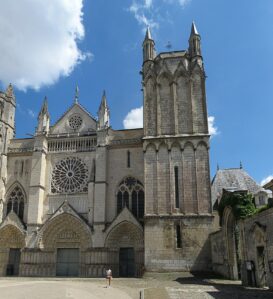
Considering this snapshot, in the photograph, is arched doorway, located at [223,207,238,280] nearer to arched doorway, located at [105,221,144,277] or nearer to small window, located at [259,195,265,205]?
small window, located at [259,195,265,205]

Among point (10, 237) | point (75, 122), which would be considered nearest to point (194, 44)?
point (75, 122)

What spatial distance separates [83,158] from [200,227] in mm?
11700

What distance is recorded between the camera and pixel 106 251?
27297mm

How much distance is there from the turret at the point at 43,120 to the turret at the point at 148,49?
33.0 feet

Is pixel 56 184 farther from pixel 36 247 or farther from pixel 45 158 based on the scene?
pixel 36 247

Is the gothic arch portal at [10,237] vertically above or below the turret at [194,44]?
below

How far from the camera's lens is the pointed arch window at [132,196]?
28.9 meters

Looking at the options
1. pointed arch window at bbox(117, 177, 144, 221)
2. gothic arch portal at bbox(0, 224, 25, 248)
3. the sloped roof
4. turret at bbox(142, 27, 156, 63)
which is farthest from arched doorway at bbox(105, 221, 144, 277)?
turret at bbox(142, 27, 156, 63)

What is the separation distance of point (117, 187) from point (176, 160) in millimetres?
5633

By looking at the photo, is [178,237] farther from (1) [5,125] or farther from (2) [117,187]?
(1) [5,125]

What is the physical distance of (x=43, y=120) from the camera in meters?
32.5

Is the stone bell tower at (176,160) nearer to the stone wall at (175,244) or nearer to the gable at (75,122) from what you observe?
the stone wall at (175,244)

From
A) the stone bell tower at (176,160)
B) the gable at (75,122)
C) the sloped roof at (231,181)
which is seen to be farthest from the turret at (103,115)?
the sloped roof at (231,181)

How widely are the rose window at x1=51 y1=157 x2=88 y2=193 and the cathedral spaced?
0.09 m
